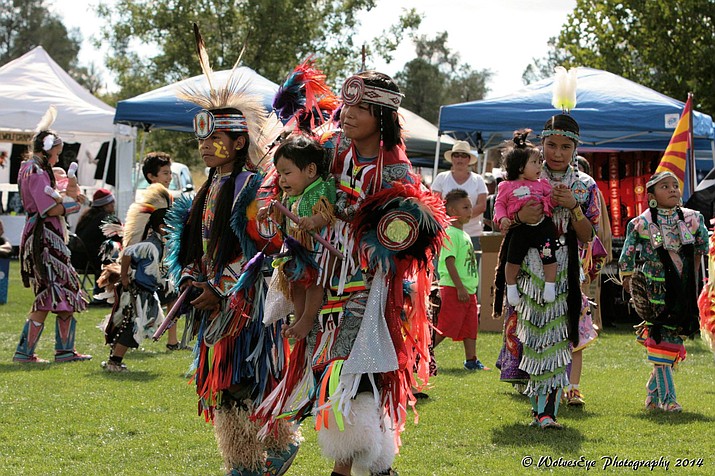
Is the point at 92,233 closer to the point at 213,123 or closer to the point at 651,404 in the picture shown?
the point at 651,404

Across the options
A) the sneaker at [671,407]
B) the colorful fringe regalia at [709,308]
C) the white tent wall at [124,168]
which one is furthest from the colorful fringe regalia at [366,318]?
the white tent wall at [124,168]

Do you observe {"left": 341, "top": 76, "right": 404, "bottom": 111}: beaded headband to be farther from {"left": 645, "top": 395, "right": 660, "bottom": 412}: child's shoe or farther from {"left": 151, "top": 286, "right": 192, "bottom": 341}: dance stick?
{"left": 645, "top": 395, "right": 660, "bottom": 412}: child's shoe

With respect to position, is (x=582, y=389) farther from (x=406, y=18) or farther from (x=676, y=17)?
(x=406, y=18)

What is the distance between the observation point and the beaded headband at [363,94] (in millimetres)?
3684

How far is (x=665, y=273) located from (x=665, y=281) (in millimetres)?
49

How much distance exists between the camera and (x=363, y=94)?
145 inches

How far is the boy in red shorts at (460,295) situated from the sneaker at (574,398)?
1.46 metres

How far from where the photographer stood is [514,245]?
17.2 feet

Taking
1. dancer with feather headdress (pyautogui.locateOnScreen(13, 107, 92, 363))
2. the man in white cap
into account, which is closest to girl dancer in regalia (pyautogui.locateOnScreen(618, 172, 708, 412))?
the man in white cap

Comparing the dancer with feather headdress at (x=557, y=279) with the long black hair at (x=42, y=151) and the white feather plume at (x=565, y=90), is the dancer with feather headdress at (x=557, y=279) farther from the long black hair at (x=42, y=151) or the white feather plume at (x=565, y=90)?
the long black hair at (x=42, y=151)

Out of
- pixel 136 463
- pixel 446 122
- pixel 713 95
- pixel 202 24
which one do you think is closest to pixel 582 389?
pixel 136 463

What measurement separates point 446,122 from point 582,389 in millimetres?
4526

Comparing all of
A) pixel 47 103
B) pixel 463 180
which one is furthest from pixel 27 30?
pixel 463 180

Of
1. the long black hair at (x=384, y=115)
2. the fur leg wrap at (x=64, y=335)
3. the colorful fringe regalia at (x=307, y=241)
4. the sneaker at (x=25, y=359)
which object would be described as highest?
the long black hair at (x=384, y=115)
